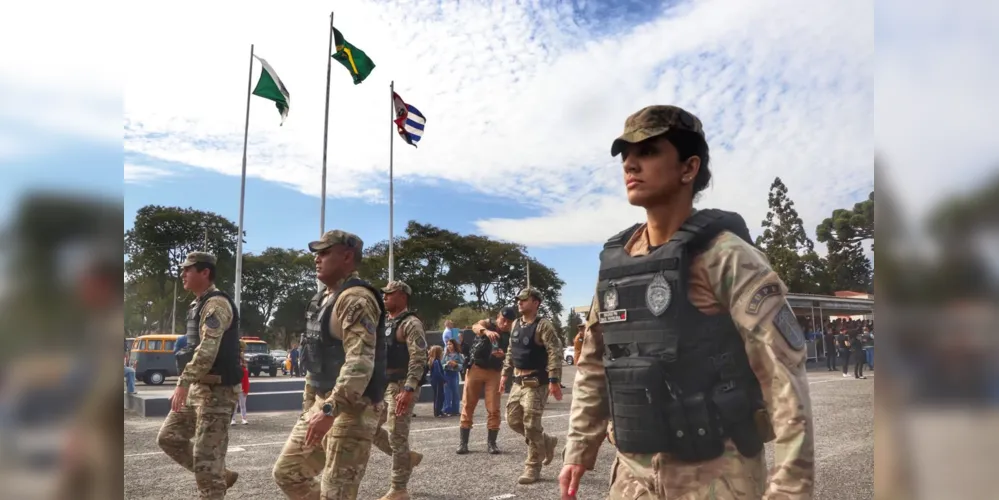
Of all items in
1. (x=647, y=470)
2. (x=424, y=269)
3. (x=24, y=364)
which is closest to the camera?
(x=24, y=364)

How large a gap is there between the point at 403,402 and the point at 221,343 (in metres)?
1.77

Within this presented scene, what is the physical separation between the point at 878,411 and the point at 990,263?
0.32 meters

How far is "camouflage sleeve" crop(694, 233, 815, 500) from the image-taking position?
1.80m

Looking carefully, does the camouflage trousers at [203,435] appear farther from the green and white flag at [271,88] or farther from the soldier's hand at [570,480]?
the green and white flag at [271,88]

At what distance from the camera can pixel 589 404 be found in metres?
2.55

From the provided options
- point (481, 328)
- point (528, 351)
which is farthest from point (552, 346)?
point (481, 328)

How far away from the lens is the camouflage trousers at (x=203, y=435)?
4.57 m

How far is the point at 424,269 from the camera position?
117 ft

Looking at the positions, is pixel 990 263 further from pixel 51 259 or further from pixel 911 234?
pixel 51 259

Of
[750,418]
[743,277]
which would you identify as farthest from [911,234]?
[750,418]

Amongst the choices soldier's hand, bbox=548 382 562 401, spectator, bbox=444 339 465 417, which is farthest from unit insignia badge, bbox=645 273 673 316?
spectator, bbox=444 339 465 417

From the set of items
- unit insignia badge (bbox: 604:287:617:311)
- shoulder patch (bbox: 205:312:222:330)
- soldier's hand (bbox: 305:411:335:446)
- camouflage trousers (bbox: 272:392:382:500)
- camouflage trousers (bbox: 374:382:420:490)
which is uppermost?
unit insignia badge (bbox: 604:287:617:311)

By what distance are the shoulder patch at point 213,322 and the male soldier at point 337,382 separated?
1060 mm

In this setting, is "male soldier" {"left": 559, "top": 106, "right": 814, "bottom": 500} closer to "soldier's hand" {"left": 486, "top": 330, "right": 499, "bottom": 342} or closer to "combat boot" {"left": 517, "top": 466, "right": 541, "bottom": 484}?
"combat boot" {"left": 517, "top": 466, "right": 541, "bottom": 484}
